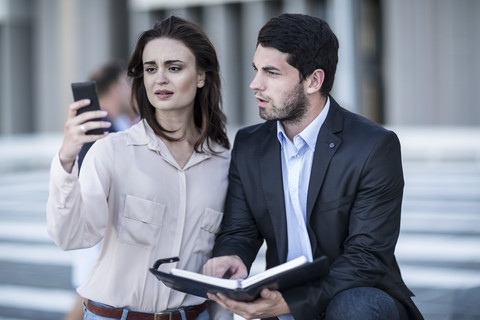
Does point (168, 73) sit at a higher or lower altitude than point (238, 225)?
higher

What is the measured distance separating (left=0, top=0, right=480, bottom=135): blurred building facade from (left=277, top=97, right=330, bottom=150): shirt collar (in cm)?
2035

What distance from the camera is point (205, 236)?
9.96ft

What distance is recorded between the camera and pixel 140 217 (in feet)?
9.54

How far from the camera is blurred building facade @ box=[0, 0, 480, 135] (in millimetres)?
23328

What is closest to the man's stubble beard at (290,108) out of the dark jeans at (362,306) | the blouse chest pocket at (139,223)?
the blouse chest pocket at (139,223)

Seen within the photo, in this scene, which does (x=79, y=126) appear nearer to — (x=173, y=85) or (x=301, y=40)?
(x=173, y=85)

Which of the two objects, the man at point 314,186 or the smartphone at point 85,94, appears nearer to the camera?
the smartphone at point 85,94

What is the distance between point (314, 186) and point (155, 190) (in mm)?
683

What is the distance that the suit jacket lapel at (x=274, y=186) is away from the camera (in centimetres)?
300

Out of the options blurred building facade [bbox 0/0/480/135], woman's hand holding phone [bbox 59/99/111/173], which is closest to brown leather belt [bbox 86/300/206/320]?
woman's hand holding phone [bbox 59/99/111/173]

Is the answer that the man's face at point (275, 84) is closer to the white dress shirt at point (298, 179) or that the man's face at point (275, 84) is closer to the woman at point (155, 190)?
the white dress shirt at point (298, 179)

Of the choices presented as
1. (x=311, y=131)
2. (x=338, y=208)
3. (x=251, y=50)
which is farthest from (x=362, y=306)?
(x=251, y=50)

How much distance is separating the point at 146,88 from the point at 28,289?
390 centimetres

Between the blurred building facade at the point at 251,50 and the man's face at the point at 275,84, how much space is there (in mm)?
20475
